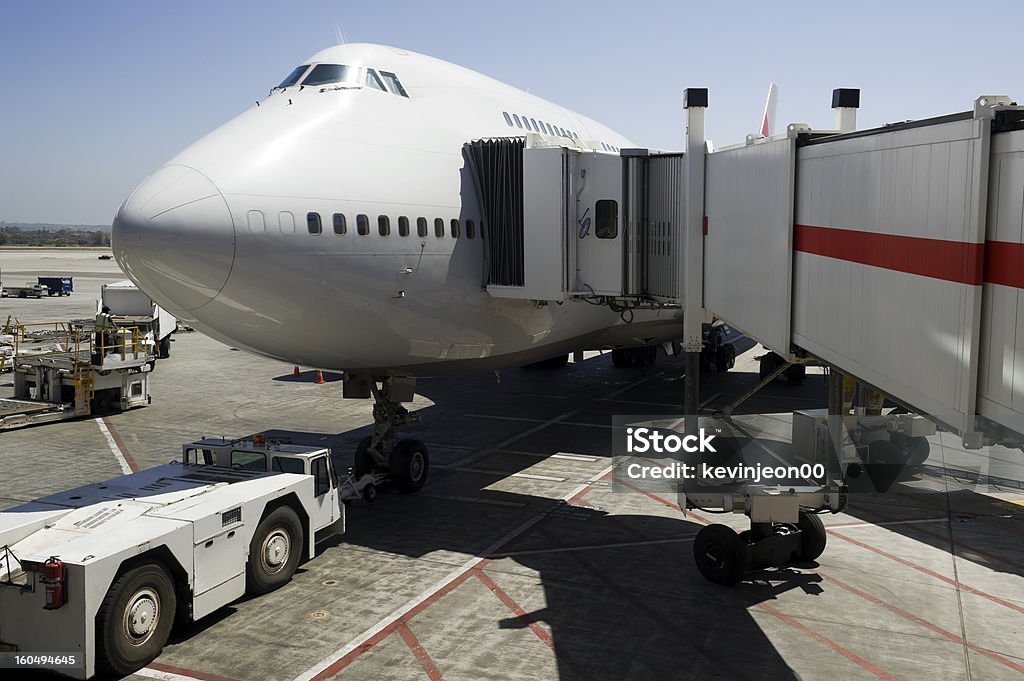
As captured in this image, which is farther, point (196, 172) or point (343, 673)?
point (196, 172)

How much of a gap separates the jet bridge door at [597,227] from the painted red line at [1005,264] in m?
10.8

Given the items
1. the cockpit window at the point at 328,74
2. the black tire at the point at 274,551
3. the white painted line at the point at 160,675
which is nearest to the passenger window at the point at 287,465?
the black tire at the point at 274,551

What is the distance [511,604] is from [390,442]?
6225 mm

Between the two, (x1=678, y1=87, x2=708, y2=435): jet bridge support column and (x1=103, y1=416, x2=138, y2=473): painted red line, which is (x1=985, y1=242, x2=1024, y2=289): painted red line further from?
(x1=103, y1=416, x2=138, y2=473): painted red line

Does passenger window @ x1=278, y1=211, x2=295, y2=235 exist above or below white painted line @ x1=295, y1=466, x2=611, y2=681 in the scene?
above

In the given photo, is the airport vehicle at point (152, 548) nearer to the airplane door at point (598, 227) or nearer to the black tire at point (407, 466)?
the black tire at point (407, 466)

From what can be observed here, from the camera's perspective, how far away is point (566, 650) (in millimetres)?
11539

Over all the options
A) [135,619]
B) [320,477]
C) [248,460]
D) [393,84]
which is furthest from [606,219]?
[135,619]

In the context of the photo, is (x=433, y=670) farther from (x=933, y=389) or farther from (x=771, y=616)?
(x=933, y=389)

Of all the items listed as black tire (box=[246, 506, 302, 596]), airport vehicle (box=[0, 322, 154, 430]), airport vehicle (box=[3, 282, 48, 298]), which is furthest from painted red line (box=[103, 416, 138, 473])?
airport vehicle (box=[3, 282, 48, 298])

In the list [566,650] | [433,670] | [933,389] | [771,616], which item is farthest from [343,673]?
[933,389]

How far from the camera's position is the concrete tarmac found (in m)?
11.2

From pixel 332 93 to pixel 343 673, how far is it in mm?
10275

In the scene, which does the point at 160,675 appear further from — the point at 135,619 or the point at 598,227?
the point at 598,227
